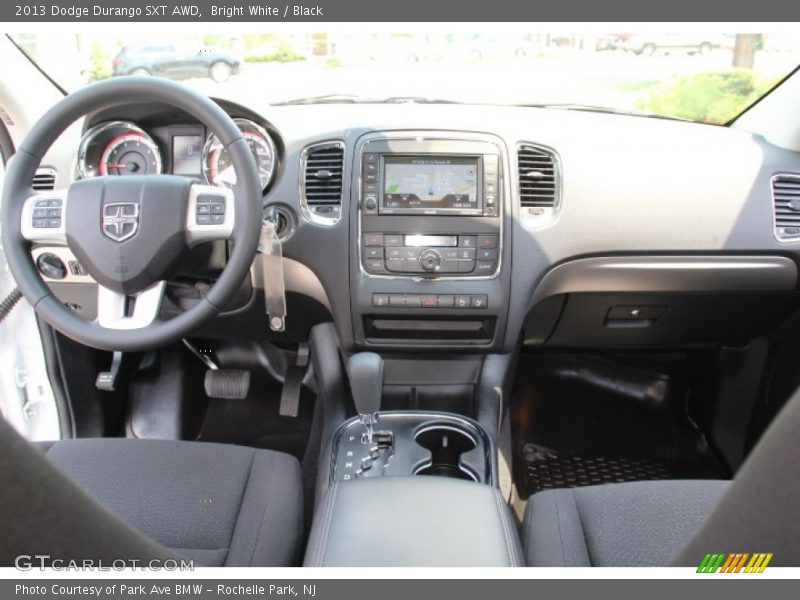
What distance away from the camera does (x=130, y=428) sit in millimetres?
2201

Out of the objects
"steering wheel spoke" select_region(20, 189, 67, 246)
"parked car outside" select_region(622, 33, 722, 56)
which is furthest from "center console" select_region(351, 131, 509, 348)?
"steering wheel spoke" select_region(20, 189, 67, 246)

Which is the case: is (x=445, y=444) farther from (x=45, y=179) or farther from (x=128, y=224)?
(x=45, y=179)

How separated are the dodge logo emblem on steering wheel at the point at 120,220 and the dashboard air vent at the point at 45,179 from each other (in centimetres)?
48

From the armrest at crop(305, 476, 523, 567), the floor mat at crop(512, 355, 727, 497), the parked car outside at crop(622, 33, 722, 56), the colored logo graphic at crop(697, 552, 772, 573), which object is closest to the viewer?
the colored logo graphic at crop(697, 552, 772, 573)

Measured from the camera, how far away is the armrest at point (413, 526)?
2.89 ft

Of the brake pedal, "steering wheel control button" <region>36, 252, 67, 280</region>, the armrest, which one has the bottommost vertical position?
the brake pedal

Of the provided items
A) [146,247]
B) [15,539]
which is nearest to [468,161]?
[146,247]

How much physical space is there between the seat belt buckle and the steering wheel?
0.25 m

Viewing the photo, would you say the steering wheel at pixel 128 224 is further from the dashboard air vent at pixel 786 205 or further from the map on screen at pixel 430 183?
the dashboard air vent at pixel 786 205

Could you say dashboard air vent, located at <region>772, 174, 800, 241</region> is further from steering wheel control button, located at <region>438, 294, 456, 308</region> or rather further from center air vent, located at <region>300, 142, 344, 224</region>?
center air vent, located at <region>300, 142, 344, 224</region>

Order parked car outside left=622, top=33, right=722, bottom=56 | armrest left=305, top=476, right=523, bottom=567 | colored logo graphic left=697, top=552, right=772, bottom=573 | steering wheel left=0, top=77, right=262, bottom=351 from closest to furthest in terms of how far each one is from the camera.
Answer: colored logo graphic left=697, top=552, right=772, bottom=573
armrest left=305, top=476, right=523, bottom=567
steering wheel left=0, top=77, right=262, bottom=351
parked car outside left=622, top=33, right=722, bottom=56

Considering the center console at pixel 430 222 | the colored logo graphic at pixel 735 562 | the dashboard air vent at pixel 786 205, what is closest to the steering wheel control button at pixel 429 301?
the center console at pixel 430 222

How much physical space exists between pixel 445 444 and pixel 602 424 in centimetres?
93

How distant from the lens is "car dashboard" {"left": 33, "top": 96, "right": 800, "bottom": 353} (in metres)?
1.68
